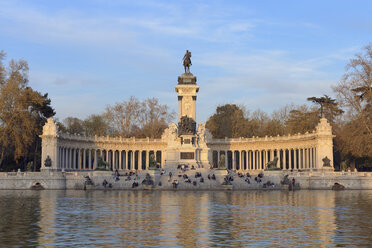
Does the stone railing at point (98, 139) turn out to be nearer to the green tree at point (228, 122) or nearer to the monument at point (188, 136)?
the monument at point (188, 136)

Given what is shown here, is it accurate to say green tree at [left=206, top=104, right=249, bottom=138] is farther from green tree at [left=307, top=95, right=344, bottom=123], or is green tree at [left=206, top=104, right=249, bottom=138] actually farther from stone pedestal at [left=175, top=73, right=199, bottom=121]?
stone pedestal at [left=175, top=73, right=199, bottom=121]

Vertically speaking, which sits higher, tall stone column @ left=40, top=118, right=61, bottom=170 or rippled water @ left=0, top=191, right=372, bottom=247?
tall stone column @ left=40, top=118, right=61, bottom=170

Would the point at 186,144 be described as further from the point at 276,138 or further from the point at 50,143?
the point at 50,143

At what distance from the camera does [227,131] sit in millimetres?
128000

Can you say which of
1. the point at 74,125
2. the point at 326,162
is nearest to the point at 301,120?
the point at 326,162

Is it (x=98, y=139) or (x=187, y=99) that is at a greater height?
(x=187, y=99)

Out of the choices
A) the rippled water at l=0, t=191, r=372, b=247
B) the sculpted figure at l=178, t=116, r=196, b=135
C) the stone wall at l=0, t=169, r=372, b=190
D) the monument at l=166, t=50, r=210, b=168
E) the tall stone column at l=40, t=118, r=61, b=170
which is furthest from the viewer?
the tall stone column at l=40, t=118, r=61, b=170

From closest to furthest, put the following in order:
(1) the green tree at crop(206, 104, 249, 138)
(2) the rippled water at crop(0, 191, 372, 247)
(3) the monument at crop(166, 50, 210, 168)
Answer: (2) the rippled water at crop(0, 191, 372, 247), (3) the monument at crop(166, 50, 210, 168), (1) the green tree at crop(206, 104, 249, 138)

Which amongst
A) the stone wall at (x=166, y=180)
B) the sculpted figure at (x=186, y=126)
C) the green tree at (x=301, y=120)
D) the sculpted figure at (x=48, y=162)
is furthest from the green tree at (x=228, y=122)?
the sculpted figure at (x=48, y=162)

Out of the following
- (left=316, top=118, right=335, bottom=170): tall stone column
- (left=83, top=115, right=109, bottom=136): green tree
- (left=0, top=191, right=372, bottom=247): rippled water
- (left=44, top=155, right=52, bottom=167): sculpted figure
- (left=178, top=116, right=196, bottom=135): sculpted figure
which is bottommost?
(left=0, top=191, right=372, bottom=247): rippled water

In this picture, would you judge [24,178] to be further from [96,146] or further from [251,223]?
[251,223]

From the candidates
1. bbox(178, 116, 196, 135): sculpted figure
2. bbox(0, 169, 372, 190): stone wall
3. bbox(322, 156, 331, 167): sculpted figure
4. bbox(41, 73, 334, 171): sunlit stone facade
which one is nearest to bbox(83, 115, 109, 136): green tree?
bbox(41, 73, 334, 171): sunlit stone facade

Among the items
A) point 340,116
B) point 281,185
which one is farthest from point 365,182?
point 340,116

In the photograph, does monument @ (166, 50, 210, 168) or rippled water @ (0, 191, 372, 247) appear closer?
rippled water @ (0, 191, 372, 247)
